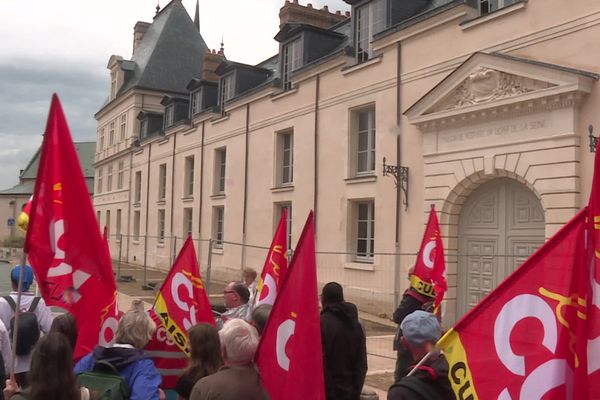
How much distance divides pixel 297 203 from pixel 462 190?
6.72 m

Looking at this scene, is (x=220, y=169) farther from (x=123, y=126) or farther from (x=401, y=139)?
(x=123, y=126)

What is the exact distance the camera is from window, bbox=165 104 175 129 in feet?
96.7

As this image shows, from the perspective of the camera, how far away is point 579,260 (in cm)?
274

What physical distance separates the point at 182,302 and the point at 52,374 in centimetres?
229

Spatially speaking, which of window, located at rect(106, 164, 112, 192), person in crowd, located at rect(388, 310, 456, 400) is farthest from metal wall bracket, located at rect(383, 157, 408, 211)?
window, located at rect(106, 164, 112, 192)

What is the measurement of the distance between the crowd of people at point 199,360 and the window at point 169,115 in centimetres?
2537

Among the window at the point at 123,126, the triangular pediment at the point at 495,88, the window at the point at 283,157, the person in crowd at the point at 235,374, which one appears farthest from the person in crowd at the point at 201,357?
the window at the point at 123,126

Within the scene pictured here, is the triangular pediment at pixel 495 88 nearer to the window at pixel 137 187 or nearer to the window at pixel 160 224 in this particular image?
the window at pixel 160 224

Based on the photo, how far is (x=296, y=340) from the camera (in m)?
3.48

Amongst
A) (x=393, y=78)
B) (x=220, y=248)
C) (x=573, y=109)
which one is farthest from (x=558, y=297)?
(x=220, y=248)

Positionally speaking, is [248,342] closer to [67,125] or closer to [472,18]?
[67,125]

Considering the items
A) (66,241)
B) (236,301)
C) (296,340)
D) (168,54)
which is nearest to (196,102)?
(168,54)

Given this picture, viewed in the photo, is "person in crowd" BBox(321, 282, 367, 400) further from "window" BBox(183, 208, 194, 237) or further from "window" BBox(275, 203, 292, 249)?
"window" BBox(183, 208, 194, 237)

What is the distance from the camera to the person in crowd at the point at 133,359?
11.2ft
